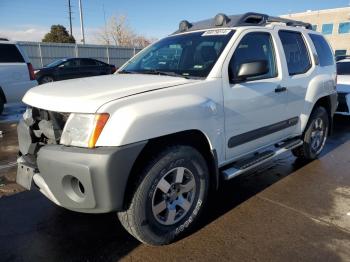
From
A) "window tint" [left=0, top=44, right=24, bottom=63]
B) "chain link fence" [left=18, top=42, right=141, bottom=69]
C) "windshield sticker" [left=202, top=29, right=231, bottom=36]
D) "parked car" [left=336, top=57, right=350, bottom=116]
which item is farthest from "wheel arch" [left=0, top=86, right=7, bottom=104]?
"chain link fence" [left=18, top=42, right=141, bottom=69]

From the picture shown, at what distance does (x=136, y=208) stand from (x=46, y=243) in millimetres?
954

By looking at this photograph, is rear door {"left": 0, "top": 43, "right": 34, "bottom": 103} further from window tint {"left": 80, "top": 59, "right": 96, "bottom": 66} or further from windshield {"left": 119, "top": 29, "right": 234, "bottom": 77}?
window tint {"left": 80, "top": 59, "right": 96, "bottom": 66}

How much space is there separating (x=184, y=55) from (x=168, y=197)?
5.28 feet

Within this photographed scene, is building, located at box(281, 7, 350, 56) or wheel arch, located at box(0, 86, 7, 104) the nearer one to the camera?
wheel arch, located at box(0, 86, 7, 104)

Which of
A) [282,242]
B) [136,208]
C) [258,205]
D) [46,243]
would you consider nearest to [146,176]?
[136,208]

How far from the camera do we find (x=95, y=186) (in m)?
2.24

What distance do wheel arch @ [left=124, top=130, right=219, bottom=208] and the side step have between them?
0.77 ft

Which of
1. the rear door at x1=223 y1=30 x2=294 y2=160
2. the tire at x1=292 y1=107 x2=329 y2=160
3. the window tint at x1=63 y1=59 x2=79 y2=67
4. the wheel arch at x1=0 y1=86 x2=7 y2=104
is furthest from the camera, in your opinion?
the window tint at x1=63 y1=59 x2=79 y2=67

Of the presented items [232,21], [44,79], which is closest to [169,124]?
[232,21]

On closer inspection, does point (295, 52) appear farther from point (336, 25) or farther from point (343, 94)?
point (336, 25)

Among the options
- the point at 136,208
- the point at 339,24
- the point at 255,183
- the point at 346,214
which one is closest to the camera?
the point at 136,208

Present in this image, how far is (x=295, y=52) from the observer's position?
4.27 meters

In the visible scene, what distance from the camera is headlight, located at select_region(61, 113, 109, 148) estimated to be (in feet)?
7.48

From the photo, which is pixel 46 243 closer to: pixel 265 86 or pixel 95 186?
pixel 95 186
